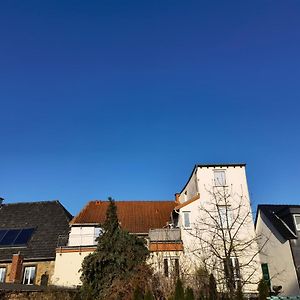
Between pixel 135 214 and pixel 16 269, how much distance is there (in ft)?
34.4

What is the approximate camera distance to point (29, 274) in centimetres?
2584

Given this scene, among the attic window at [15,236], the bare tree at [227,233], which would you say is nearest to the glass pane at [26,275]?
the attic window at [15,236]

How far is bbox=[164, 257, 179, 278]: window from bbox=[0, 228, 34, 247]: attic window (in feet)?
41.0

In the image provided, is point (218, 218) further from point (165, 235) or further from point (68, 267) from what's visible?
point (68, 267)

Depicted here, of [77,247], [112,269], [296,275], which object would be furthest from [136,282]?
[296,275]

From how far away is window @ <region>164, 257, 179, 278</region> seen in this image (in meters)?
18.3

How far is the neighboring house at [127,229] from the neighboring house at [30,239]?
5.35 ft

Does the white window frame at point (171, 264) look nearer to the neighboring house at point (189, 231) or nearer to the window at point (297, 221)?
the neighboring house at point (189, 231)

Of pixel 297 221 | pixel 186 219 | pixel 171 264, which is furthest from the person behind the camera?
pixel 186 219

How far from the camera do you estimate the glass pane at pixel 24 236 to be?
27.9 metres

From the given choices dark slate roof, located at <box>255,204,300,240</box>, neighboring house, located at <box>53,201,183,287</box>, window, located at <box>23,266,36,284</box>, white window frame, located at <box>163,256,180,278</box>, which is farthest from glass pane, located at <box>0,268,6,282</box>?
dark slate roof, located at <box>255,204,300,240</box>

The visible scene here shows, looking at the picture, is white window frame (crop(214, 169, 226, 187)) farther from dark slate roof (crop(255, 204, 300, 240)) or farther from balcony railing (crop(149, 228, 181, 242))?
dark slate roof (crop(255, 204, 300, 240))

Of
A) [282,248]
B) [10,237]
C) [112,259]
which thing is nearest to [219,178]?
[282,248]

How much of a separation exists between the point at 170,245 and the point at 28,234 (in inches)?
498
